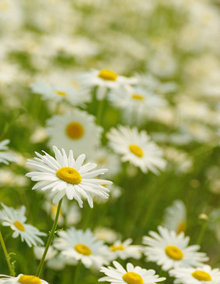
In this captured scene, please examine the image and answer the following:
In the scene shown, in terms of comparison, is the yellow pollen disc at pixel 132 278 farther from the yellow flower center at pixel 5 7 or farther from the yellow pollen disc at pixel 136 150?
the yellow flower center at pixel 5 7

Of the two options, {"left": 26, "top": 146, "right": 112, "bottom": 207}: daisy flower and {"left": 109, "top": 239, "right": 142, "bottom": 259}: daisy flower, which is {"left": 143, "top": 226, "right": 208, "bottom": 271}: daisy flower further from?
{"left": 26, "top": 146, "right": 112, "bottom": 207}: daisy flower

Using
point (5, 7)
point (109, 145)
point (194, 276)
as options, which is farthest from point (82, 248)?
point (5, 7)

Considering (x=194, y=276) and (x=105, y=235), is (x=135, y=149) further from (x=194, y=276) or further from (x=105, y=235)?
(x=194, y=276)

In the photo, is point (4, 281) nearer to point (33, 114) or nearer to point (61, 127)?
point (61, 127)

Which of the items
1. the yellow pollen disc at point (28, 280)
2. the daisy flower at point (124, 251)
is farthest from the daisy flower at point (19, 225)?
the daisy flower at point (124, 251)

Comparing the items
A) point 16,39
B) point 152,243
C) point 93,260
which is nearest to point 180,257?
point 152,243
